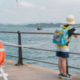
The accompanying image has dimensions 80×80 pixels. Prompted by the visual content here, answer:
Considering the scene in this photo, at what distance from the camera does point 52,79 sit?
206 inches

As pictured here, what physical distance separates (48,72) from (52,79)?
64 centimetres

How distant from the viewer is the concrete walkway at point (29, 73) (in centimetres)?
534

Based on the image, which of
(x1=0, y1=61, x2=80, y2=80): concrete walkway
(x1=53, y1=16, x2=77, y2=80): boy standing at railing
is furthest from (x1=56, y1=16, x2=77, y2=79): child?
(x1=0, y1=61, x2=80, y2=80): concrete walkway

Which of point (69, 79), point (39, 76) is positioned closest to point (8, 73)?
point (39, 76)

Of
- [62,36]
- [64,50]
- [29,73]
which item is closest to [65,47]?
[64,50]

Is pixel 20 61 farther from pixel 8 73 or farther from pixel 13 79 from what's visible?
pixel 13 79

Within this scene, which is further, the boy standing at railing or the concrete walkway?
the concrete walkway

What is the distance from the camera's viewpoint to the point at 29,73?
5.79 metres

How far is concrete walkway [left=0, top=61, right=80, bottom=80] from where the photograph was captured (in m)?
5.34
